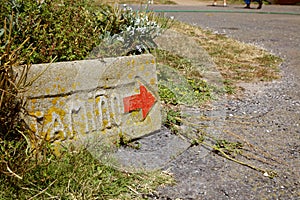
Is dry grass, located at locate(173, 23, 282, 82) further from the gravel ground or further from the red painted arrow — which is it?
the red painted arrow

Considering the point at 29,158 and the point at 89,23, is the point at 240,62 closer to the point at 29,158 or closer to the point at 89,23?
the point at 89,23

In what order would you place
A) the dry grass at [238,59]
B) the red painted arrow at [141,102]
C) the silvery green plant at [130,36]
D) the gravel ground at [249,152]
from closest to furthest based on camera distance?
the gravel ground at [249,152], the red painted arrow at [141,102], the silvery green plant at [130,36], the dry grass at [238,59]

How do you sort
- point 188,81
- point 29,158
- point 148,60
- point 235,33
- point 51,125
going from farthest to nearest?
point 235,33, point 188,81, point 148,60, point 51,125, point 29,158

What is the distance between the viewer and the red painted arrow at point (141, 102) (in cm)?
301

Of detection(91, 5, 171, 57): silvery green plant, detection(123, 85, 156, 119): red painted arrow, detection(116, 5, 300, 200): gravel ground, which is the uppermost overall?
detection(91, 5, 171, 57): silvery green plant

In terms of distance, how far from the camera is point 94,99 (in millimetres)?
2842

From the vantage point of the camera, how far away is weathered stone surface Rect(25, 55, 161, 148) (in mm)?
2617

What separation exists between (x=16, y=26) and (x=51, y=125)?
74 cm

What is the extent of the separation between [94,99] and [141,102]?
0.40 m

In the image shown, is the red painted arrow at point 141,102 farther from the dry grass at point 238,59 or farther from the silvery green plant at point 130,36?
the dry grass at point 238,59

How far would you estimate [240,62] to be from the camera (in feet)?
19.4

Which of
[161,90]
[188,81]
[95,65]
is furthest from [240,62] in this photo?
[95,65]

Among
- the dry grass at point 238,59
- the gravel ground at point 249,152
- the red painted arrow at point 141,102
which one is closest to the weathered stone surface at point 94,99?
the red painted arrow at point 141,102

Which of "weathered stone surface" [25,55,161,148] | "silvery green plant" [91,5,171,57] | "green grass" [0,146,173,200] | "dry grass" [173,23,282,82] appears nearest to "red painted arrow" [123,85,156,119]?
"weathered stone surface" [25,55,161,148]
